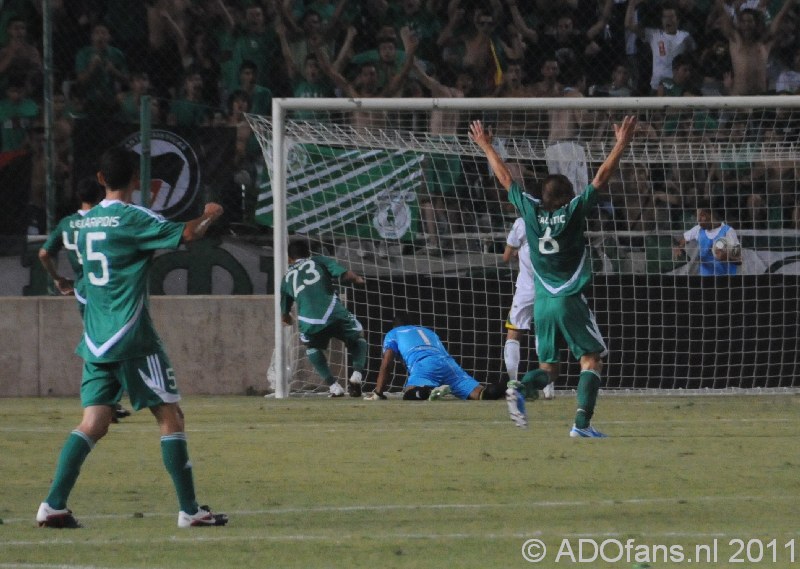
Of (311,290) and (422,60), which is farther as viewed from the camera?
(422,60)

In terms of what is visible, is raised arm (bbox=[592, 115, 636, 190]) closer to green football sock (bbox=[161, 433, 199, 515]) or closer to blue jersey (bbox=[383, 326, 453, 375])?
green football sock (bbox=[161, 433, 199, 515])

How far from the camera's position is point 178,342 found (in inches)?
640

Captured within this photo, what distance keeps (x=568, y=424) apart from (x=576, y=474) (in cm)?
337

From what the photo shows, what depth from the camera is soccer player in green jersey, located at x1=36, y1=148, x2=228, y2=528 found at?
7094 millimetres

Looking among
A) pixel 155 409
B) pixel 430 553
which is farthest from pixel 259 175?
pixel 430 553

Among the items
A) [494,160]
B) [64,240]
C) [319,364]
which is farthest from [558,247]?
[319,364]

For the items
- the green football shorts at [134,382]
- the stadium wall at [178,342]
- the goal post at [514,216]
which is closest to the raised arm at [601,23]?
the goal post at [514,216]

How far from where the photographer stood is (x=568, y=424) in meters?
12.3

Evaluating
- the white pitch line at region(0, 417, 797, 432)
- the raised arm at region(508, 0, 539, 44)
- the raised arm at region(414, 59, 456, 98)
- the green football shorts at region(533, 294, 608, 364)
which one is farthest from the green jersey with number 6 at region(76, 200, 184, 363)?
the raised arm at region(508, 0, 539, 44)

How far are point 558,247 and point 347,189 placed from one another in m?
5.80

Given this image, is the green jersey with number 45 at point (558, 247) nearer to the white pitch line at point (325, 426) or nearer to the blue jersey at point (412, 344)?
the white pitch line at point (325, 426)

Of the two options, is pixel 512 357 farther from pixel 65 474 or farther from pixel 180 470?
pixel 65 474

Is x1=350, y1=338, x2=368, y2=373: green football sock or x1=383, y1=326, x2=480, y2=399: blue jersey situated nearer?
x1=383, y1=326, x2=480, y2=399: blue jersey

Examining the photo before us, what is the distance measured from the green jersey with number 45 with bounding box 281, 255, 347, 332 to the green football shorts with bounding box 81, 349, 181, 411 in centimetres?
823
